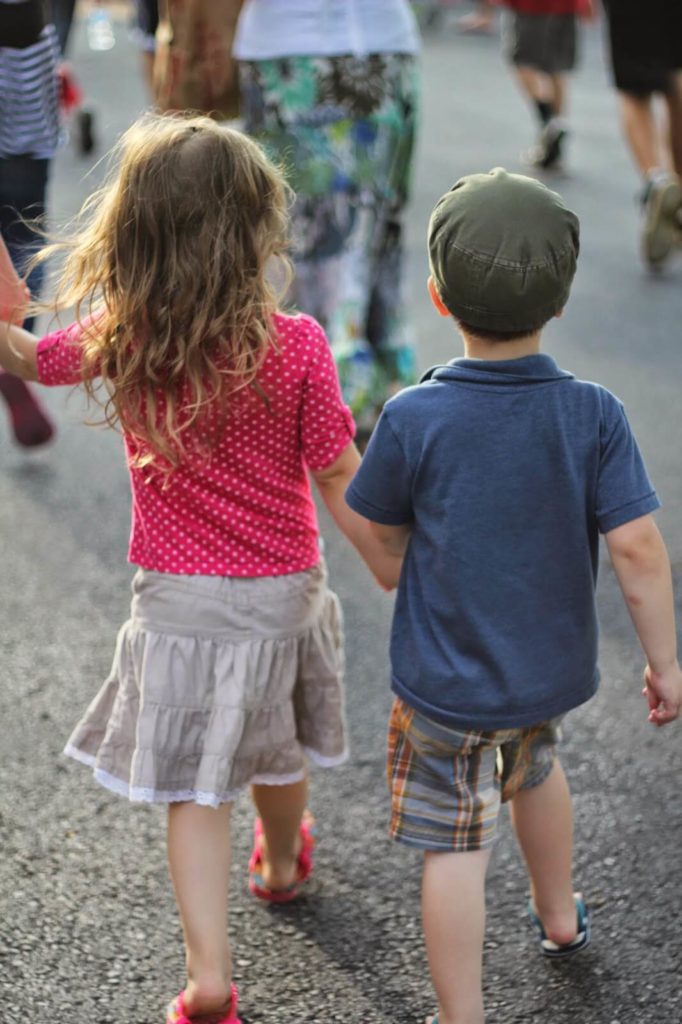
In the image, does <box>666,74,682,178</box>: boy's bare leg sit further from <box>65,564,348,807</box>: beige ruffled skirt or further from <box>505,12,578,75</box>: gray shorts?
<box>65,564,348,807</box>: beige ruffled skirt

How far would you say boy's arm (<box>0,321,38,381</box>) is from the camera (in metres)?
2.36

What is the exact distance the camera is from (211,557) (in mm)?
2318

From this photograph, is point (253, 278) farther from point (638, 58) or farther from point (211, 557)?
point (638, 58)

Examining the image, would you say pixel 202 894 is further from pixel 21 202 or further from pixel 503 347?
pixel 21 202

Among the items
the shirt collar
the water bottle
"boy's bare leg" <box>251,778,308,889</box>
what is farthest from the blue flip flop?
the water bottle

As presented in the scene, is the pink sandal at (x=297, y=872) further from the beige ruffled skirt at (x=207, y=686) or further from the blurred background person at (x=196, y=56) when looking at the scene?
the blurred background person at (x=196, y=56)

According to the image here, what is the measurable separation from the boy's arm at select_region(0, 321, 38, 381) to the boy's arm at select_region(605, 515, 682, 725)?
92cm

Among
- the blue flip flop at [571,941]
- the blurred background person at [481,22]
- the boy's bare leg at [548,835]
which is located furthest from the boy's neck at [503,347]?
the blurred background person at [481,22]

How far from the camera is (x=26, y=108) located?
3430 millimetres

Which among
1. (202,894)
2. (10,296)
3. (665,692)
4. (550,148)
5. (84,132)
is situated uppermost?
(10,296)

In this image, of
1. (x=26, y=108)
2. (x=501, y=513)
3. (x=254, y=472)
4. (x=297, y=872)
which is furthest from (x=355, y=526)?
(x=26, y=108)

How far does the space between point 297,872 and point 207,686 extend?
507 mm

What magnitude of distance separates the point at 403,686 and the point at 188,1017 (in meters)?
0.60

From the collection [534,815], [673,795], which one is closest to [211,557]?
[534,815]
